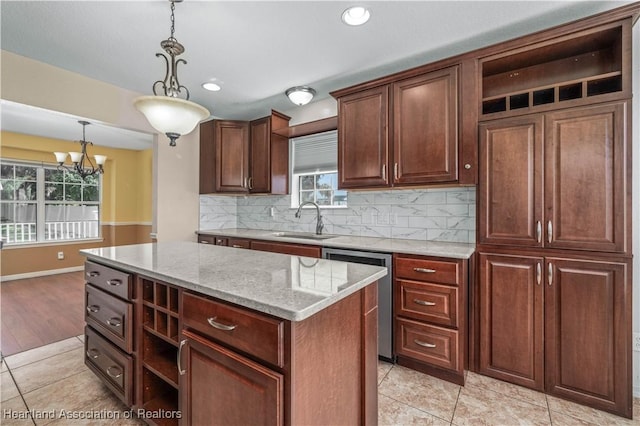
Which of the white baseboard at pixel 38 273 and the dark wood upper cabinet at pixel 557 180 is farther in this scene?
the white baseboard at pixel 38 273

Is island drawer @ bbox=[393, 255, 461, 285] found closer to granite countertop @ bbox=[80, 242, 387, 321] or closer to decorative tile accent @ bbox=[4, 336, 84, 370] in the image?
granite countertop @ bbox=[80, 242, 387, 321]

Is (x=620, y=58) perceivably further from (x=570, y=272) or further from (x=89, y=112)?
(x=89, y=112)

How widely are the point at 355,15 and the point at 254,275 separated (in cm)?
175

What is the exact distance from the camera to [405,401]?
1.88 m

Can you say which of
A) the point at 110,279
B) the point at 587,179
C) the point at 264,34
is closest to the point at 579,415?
the point at 587,179

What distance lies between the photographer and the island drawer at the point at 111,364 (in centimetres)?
159

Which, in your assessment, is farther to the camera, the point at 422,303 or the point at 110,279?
the point at 422,303

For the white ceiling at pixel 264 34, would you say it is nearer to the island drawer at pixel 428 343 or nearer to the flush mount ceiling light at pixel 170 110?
the flush mount ceiling light at pixel 170 110

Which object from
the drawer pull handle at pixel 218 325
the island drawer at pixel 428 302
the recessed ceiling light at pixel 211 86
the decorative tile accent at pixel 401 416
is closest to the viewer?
the drawer pull handle at pixel 218 325

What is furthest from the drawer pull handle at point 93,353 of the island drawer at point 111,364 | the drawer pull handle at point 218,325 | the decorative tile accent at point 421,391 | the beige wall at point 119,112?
the decorative tile accent at point 421,391

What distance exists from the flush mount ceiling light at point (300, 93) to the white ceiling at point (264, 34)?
10 centimetres

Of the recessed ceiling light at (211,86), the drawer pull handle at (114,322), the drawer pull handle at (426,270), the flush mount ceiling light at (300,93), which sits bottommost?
the drawer pull handle at (114,322)

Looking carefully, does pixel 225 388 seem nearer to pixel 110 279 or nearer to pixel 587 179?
pixel 110 279

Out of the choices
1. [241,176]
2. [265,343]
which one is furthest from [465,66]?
[241,176]
